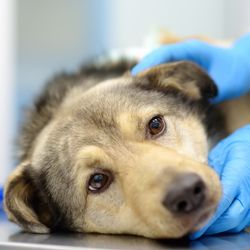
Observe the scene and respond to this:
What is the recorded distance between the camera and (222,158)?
1763 mm

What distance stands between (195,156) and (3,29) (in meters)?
3.00

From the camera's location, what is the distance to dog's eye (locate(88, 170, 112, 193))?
5.39ft

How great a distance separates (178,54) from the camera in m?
2.35


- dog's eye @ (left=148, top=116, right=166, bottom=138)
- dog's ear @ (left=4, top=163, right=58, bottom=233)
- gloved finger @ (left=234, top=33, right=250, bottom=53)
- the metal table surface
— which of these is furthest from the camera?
gloved finger @ (left=234, top=33, right=250, bottom=53)

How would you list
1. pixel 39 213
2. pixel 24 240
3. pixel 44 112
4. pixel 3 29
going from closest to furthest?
pixel 24 240, pixel 39 213, pixel 44 112, pixel 3 29

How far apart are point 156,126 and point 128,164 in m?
0.27

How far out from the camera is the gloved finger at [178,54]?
7.42ft

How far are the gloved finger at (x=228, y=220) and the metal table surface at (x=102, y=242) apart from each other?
0.03 metres

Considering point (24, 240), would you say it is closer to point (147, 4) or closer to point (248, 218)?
point (248, 218)

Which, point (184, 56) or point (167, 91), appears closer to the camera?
point (167, 91)

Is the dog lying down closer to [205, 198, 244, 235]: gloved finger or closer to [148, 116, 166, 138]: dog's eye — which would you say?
[148, 116, 166, 138]: dog's eye

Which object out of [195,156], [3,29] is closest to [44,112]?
[195,156]

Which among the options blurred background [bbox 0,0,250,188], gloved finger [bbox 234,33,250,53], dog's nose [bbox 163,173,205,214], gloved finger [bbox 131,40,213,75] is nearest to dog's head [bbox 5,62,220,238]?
dog's nose [bbox 163,173,205,214]

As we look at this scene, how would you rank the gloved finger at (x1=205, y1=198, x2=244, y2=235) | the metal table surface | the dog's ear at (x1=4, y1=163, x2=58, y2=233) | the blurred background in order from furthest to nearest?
the blurred background, the dog's ear at (x1=4, y1=163, x2=58, y2=233), the gloved finger at (x1=205, y1=198, x2=244, y2=235), the metal table surface
